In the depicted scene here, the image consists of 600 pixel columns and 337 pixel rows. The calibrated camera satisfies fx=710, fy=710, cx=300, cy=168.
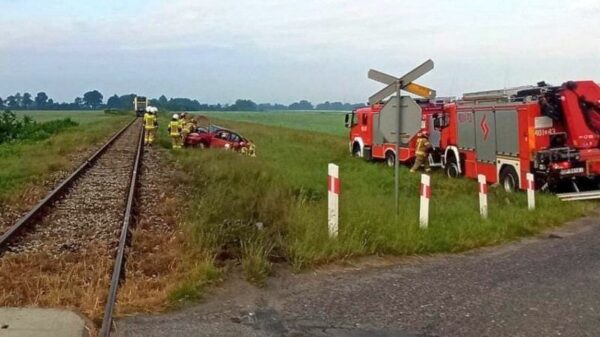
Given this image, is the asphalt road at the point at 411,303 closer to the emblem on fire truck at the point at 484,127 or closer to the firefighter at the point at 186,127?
the emblem on fire truck at the point at 484,127

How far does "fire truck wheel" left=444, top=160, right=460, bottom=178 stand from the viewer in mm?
21969

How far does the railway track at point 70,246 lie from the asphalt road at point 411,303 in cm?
105

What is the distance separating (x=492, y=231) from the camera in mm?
10867

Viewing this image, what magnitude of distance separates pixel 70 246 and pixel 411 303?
4839mm

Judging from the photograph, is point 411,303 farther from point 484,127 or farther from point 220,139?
point 220,139

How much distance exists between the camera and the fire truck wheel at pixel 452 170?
2197cm

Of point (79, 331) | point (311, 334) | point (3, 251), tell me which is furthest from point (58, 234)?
point (311, 334)

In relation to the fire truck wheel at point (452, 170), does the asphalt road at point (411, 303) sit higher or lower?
lower

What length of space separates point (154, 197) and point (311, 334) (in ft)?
31.2

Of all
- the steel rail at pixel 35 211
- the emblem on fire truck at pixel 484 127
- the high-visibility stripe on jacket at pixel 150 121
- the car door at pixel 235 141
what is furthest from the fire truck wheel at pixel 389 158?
the steel rail at pixel 35 211

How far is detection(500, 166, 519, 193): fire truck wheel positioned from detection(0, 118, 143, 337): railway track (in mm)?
9306

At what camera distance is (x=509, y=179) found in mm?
18266

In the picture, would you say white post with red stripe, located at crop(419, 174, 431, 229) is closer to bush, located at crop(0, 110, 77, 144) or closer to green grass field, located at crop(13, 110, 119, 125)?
bush, located at crop(0, 110, 77, 144)

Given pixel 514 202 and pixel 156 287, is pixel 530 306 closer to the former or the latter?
pixel 156 287
